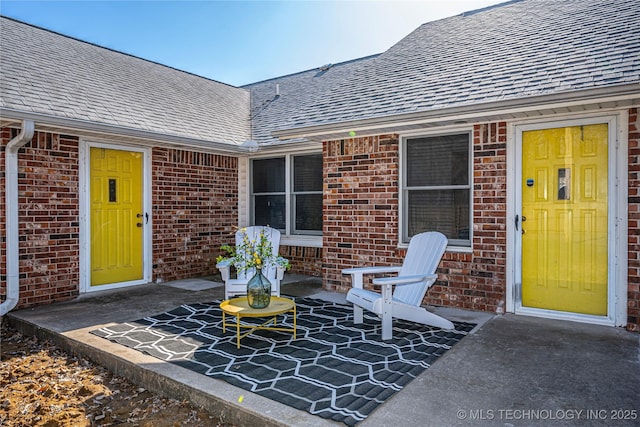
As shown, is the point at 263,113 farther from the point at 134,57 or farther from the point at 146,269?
the point at 146,269

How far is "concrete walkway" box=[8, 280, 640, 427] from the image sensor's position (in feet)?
8.11

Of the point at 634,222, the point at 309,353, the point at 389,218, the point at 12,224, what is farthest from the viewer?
the point at 389,218

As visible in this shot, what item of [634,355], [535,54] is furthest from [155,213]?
[634,355]

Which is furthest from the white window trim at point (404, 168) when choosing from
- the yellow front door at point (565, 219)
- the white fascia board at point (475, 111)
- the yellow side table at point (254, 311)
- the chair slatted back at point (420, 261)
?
the yellow side table at point (254, 311)

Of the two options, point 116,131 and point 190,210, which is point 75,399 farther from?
point 190,210

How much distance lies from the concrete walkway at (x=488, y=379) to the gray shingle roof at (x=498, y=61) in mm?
2339

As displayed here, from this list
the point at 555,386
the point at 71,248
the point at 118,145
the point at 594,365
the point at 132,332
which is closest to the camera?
the point at 555,386

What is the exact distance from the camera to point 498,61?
17.5ft

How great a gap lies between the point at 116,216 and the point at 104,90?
6.58 feet

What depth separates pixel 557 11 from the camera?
6066 mm

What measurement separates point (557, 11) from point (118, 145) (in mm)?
6772

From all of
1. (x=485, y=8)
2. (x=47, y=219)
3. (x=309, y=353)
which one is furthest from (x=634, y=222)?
(x=47, y=219)

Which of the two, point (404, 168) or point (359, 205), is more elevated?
point (404, 168)

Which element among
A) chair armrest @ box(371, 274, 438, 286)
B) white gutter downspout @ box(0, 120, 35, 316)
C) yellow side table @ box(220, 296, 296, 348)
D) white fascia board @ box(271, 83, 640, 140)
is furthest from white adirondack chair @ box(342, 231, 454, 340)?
white gutter downspout @ box(0, 120, 35, 316)
